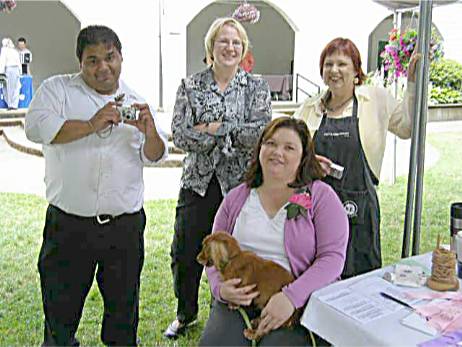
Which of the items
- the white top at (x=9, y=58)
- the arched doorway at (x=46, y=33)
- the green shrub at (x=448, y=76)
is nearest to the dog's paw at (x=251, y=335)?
the white top at (x=9, y=58)

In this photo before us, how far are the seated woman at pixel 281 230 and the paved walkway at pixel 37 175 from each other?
13.0 feet

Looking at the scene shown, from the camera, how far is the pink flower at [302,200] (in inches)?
67.7

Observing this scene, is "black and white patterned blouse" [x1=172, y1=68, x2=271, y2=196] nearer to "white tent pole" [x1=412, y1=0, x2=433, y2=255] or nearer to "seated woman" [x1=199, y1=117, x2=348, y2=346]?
"seated woman" [x1=199, y1=117, x2=348, y2=346]

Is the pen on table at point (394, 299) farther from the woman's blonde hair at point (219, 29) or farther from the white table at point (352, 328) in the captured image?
the woman's blonde hair at point (219, 29)

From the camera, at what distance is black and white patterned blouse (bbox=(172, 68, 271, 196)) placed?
2314 millimetres

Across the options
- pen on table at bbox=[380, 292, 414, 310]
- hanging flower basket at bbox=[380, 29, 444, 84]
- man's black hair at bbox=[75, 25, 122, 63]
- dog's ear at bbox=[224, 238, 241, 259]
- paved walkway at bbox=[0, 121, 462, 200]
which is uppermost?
hanging flower basket at bbox=[380, 29, 444, 84]

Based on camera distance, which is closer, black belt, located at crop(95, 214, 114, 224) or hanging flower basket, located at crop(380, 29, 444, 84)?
black belt, located at crop(95, 214, 114, 224)

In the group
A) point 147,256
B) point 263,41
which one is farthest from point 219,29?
point 263,41

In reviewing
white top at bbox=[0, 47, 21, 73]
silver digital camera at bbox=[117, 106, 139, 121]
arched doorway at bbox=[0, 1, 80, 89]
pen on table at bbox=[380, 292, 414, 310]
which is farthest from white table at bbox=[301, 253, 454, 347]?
arched doorway at bbox=[0, 1, 80, 89]

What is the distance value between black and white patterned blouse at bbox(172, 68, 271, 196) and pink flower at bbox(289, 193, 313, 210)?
593 millimetres

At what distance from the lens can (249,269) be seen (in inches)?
66.0

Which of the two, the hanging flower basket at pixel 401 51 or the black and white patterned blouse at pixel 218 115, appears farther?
the hanging flower basket at pixel 401 51

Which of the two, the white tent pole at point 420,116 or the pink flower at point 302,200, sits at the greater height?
the white tent pole at point 420,116

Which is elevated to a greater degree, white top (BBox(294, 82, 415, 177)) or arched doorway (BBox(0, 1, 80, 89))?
arched doorway (BBox(0, 1, 80, 89))
